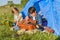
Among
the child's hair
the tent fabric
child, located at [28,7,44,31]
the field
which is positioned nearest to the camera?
the field

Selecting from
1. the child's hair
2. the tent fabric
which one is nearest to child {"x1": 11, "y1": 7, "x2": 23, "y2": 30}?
the child's hair

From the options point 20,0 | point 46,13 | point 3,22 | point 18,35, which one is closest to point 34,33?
point 18,35

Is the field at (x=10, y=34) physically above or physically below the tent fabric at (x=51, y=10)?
below

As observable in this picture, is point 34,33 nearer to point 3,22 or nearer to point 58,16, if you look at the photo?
point 58,16

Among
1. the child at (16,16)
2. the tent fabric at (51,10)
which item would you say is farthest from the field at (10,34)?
the tent fabric at (51,10)

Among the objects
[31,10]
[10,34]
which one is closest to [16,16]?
[31,10]

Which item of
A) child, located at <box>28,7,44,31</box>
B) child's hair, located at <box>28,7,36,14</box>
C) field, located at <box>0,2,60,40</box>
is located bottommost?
field, located at <box>0,2,60,40</box>

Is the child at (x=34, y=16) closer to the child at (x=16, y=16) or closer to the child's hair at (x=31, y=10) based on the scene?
the child's hair at (x=31, y=10)

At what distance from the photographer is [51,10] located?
237 inches

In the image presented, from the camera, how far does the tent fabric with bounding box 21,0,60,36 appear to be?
590 centimetres

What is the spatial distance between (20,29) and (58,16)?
38.8 inches

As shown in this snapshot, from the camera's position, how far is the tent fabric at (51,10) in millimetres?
5903

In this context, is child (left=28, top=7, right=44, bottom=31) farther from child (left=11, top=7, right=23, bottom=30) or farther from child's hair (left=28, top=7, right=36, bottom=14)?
child (left=11, top=7, right=23, bottom=30)

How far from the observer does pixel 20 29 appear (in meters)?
5.99
